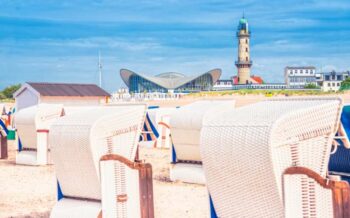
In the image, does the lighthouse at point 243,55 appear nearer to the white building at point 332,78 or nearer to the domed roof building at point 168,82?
the domed roof building at point 168,82

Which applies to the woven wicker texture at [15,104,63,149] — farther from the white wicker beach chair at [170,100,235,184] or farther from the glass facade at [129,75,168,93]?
the glass facade at [129,75,168,93]

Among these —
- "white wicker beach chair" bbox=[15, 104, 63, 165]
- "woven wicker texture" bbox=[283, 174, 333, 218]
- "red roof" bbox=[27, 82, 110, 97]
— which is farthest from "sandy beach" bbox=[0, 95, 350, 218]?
"red roof" bbox=[27, 82, 110, 97]

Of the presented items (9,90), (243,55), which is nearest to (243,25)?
(243,55)

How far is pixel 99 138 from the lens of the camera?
6.70 meters

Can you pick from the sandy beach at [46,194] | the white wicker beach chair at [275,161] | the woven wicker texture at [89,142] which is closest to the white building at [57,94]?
the sandy beach at [46,194]

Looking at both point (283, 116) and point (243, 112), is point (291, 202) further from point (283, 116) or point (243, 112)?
point (243, 112)

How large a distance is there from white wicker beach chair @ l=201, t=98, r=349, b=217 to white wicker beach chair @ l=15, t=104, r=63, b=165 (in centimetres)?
1027

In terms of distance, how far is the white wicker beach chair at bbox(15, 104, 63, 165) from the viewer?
15195 mm

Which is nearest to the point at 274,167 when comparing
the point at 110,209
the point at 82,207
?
the point at 110,209

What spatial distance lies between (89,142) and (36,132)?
897cm

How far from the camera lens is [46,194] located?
10914 millimetres

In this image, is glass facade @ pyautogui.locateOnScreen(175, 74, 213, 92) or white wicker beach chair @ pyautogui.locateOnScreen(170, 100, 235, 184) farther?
glass facade @ pyautogui.locateOnScreen(175, 74, 213, 92)

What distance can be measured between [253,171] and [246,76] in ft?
329

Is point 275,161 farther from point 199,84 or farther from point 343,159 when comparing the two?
point 199,84
